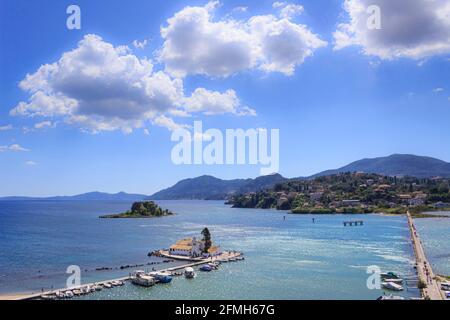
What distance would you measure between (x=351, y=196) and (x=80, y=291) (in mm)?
101783

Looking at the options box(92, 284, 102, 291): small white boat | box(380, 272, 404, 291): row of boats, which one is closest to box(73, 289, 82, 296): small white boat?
box(92, 284, 102, 291): small white boat

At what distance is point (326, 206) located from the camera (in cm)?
10775

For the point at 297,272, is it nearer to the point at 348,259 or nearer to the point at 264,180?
the point at 348,259

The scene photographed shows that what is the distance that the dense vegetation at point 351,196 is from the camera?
102 metres

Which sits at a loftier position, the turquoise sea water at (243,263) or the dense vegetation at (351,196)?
the dense vegetation at (351,196)

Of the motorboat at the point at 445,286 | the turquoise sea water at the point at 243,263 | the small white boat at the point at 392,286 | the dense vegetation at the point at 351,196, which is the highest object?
the dense vegetation at the point at 351,196

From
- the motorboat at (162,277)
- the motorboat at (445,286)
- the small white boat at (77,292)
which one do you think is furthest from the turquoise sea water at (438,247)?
the small white boat at (77,292)

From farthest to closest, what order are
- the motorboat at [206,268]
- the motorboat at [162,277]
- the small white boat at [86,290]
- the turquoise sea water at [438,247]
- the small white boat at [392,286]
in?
Result: the turquoise sea water at [438,247], the motorboat at [206,268], the motorboat at [162,277], the small white boat at [392,286], the small white boat at [86,290]

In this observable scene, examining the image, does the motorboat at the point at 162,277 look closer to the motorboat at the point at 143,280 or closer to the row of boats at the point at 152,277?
the row of boats at the point at 152,277

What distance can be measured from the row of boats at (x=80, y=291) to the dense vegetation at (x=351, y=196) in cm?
8259

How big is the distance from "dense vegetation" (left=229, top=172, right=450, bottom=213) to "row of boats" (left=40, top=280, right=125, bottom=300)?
8259cm
